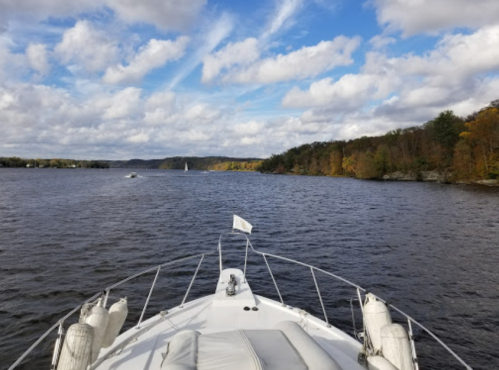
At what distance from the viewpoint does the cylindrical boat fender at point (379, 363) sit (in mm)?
4579

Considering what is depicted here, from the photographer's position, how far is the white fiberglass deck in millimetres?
5336

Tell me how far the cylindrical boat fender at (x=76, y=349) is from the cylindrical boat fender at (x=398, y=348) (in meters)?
4.30

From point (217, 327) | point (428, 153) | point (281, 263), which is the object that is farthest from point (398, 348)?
point (428, 153)

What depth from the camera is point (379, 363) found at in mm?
4672

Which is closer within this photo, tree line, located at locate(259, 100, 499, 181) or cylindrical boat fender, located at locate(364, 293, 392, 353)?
cylindrical boat fender, located at locate(364, 293, 392, 353)

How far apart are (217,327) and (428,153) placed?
106 metres

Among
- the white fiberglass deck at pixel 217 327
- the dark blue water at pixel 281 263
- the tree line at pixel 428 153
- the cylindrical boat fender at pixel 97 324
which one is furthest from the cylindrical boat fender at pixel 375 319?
the tree line at pixel 428 153

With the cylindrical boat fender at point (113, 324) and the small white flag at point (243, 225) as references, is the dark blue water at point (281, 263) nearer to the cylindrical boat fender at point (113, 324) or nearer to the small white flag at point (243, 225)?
the small white flag at point (243, 225)

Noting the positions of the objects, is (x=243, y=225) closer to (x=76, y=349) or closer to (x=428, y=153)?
(x=76, y=349)

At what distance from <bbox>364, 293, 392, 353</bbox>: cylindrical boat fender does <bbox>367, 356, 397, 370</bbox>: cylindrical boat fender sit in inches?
12.9

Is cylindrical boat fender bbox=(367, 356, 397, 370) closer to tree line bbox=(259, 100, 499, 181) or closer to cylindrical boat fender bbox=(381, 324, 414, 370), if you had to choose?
cylindrical boat fender bbox=(381, 324, 414, 370)

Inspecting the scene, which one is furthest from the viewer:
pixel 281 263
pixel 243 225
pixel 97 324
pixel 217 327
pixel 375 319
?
pixel 281 263

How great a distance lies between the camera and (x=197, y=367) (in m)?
3.99

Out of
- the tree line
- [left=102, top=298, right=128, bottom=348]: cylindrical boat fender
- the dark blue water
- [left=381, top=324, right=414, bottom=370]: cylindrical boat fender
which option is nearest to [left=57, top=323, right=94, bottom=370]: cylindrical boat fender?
[left=102, top=298, right=128, bottom=348]: cylindrical boat fender
